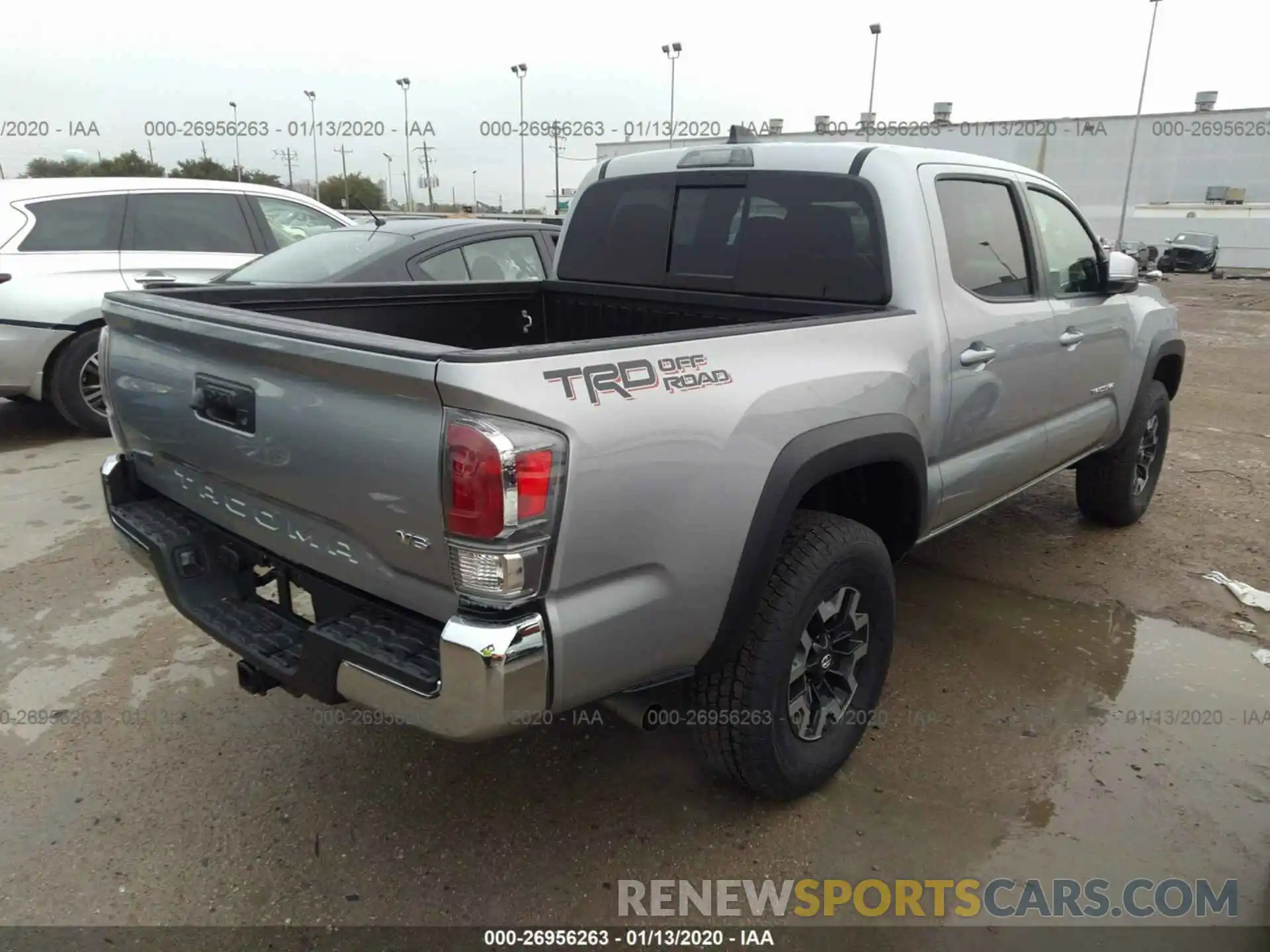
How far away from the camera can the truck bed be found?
10.1 feet

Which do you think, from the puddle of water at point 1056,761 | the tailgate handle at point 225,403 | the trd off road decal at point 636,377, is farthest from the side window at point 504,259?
the trd off road decal at point 636,377

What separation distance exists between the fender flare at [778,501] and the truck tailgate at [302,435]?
0.73 metres

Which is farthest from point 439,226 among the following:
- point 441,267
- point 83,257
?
point 83,257

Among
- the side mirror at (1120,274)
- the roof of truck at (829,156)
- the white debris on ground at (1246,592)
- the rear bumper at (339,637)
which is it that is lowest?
the white debris on ground at (1246,592)

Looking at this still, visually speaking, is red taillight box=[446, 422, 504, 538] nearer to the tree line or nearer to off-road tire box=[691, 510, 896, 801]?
off-road tire box=[691, 510, 896, 801]

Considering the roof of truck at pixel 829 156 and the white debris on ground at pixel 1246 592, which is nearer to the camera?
the roof of truck at pixel 829 156

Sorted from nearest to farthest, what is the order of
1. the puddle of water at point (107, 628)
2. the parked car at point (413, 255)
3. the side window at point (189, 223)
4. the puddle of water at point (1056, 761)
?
the puddle of water at point (1056, 761) < the puddle of water at point (107, 628) < the parked car at point (413, 255) < the side window at point (189, 223)

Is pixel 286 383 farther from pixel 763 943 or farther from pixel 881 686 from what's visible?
pixel 881 686

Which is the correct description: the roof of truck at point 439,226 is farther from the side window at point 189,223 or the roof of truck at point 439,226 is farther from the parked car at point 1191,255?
the parked car at point 1191,255

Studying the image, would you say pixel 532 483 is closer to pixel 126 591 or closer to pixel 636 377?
pixel 636 377

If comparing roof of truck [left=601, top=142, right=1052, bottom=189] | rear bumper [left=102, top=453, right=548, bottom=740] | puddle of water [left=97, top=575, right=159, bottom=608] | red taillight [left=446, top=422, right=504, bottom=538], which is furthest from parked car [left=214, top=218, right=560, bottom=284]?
red taillight [left=446, top=422, right=504, bottom=538]

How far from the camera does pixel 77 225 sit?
6.29m

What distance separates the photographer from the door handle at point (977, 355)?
309 centimetres

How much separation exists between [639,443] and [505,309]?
2.16 m
